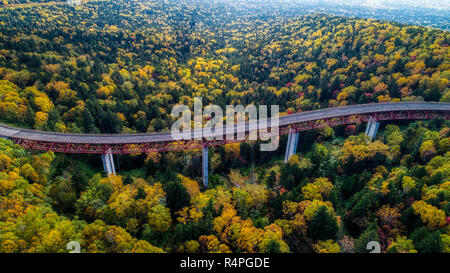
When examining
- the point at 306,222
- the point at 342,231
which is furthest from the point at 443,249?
the point at 306,222

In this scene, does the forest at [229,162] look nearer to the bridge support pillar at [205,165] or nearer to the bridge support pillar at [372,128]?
the bridge support pillar at [205,165]

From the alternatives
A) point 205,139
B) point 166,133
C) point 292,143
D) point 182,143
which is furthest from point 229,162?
point 166,133

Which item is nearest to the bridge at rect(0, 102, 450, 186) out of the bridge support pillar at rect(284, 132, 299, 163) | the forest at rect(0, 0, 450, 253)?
the bridge support pillar at rect(284, 132, 299, 163)

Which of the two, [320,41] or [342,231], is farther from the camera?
[320,41]

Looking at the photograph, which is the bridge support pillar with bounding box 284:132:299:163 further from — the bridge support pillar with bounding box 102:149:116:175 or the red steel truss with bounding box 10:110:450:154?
the bridge support pillar with bounding box 102:149:116:175

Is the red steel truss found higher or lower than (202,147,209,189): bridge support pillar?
Answer: higher

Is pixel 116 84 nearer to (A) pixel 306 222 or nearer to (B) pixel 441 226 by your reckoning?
(A) pixel 306 222
